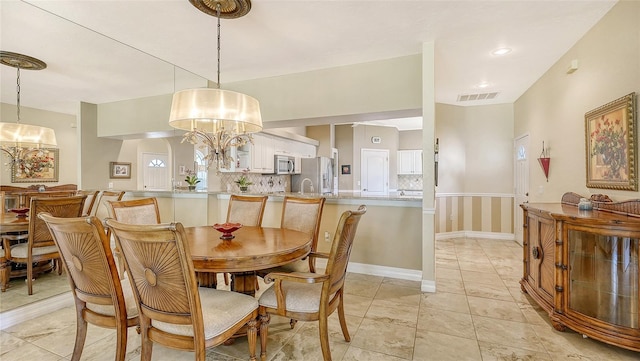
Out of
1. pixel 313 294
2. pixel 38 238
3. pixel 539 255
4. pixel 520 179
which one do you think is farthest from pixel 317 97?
pixel 520 179

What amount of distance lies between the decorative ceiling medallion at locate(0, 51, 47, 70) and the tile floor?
238 cm

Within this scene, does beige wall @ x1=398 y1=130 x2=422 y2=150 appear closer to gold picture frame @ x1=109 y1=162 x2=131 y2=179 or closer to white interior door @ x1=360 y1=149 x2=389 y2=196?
white interior door @ x1=360 y1=149 x2=389 y2=196

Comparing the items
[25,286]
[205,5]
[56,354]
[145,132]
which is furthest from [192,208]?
[205,5]

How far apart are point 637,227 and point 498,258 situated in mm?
2698

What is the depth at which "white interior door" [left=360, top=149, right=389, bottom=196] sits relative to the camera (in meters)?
7.63

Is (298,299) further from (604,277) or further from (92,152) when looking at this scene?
(92,152)

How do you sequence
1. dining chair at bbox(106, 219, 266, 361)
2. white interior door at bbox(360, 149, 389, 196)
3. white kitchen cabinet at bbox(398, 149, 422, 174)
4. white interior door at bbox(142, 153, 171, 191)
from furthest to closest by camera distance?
white kitchen cabinet at bbox(398, 149, 422, 174) → white interior door at bbox(360, 149, 389, 196) → white interior door at bbox(142, 153, 171, 191) → dining chair at bbox(106, 219, 266, 361)

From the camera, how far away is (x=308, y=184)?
6820mm

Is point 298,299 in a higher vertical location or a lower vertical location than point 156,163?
lower

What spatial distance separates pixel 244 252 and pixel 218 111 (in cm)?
106

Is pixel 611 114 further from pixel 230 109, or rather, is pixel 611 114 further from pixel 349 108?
pixel 230 109

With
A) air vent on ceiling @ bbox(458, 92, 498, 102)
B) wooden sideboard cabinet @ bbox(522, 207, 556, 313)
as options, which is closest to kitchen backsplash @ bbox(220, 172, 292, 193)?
air vent on ceiling @ bbox(458, 92, 498, 102)

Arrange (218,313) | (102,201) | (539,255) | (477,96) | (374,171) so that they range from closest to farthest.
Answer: (218,313) < (539,255) < (102,201) < (477,96) < (374,171)

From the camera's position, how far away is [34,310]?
2.55 m
